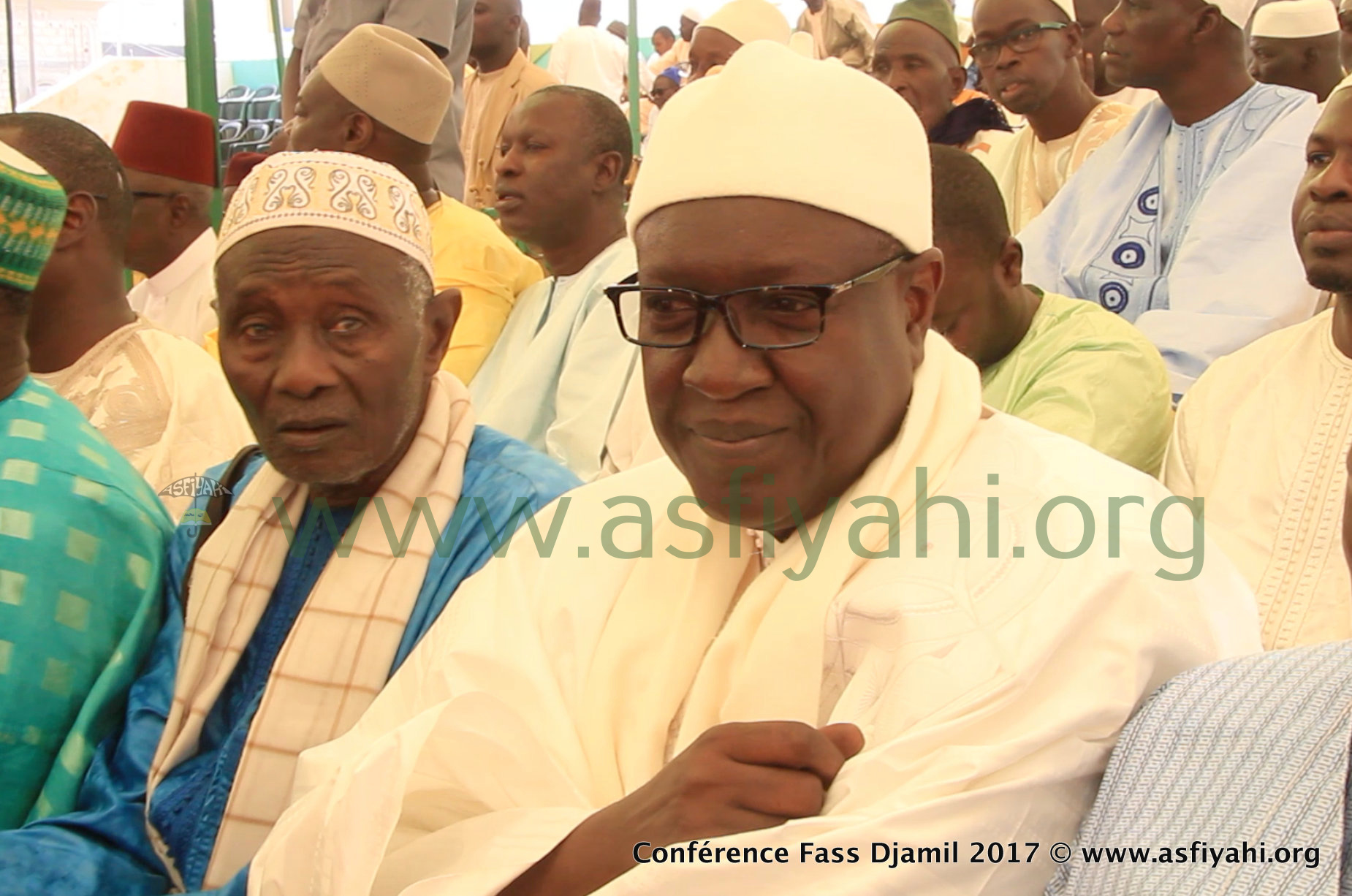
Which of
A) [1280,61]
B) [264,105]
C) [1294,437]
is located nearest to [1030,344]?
[1294,437]

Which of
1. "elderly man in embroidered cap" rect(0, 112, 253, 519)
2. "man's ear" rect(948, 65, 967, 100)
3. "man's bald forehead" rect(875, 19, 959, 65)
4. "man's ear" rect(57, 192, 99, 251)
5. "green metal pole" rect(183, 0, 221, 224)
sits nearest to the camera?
"elderly man in embroidered cap" rect(0, 112, 253, 519)

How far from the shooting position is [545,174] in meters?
4.91

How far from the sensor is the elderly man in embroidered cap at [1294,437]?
2.96 meters

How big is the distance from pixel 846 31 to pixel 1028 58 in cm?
340

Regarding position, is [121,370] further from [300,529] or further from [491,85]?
[491,85]

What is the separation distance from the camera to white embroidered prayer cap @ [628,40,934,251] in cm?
187

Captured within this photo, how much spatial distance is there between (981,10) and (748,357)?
172 inches

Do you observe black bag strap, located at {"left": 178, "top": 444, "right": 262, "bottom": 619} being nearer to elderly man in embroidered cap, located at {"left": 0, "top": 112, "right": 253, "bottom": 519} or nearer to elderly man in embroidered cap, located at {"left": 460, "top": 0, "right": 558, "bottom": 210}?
elderly man in embroidered cap, located at {"left": 0, "top": 112, "right": 253, "bottom": 519}

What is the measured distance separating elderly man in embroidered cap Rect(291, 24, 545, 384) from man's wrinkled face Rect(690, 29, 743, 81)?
2.37 m

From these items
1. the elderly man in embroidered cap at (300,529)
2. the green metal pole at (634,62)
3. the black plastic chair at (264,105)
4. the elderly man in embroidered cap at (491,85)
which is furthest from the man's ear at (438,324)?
the black plastic chair at (264,105)

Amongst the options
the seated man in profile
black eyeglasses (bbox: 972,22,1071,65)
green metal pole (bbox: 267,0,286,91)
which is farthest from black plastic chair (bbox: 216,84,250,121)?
the seated man in profile

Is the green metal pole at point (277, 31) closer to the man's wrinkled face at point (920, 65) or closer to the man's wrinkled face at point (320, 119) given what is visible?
the man's wrinkled face at point (320, 119)

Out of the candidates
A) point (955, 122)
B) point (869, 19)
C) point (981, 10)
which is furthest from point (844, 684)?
point (869, 19)

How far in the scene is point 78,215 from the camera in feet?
12.7
